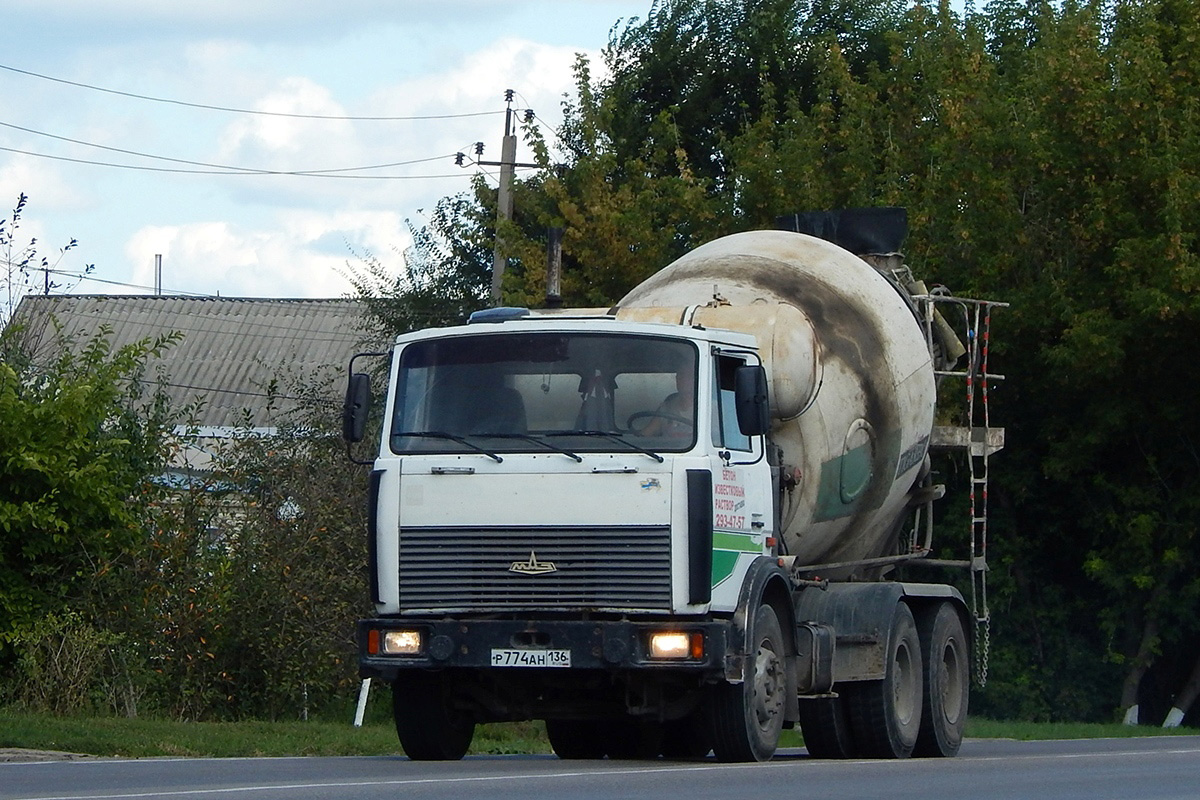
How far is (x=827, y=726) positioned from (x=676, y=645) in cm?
294

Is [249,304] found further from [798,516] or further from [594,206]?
[798,516]

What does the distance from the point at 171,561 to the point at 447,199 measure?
69.8 ft

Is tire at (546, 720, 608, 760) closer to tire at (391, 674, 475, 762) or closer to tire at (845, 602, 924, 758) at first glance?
tire at (845, 602, 924, 758)

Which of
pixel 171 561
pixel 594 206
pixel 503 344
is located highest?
pixel 594 206

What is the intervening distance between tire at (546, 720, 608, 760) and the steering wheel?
3.62 m

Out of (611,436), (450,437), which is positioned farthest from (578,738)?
(611,436)

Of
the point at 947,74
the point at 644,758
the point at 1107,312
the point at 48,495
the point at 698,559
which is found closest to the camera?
the point at 698,559

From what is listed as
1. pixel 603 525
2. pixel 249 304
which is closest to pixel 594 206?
pixel 603 525

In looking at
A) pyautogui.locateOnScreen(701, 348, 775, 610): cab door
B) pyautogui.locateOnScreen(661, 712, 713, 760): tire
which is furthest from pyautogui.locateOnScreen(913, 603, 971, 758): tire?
pyautogui.locateOnScreen(701, 348, 775, 610): cab door

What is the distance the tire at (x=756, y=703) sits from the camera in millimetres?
11797

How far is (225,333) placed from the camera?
165ft

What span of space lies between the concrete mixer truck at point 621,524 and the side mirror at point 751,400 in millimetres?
15

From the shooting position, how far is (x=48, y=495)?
16297 millimetres

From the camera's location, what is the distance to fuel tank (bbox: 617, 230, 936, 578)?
1305 centimetres
